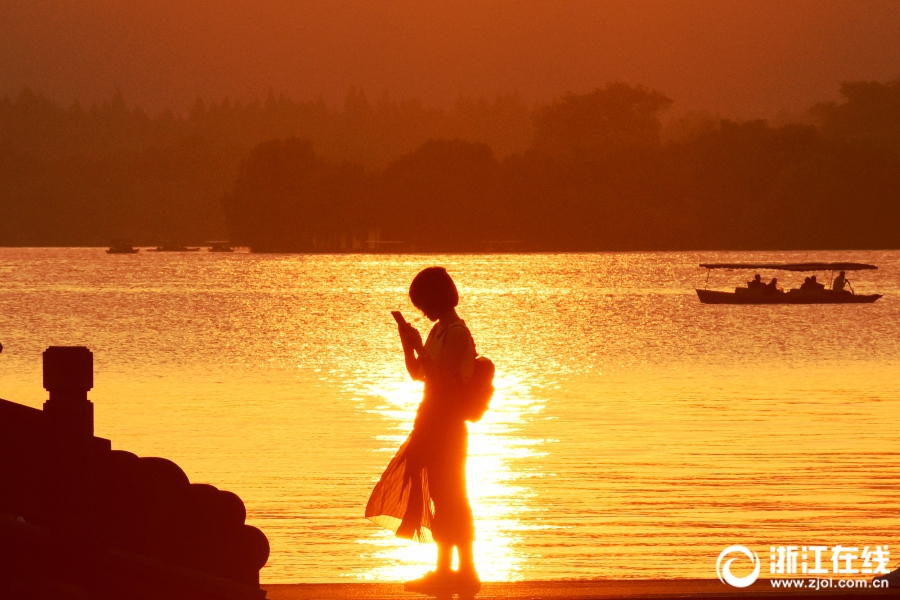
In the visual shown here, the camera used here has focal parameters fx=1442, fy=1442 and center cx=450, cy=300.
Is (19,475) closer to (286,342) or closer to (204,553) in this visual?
(204,553)

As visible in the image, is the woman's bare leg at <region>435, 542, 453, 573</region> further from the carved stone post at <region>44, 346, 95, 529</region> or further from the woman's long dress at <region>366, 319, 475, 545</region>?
the carved stone post at <region>44, 346, 95, 529</region>

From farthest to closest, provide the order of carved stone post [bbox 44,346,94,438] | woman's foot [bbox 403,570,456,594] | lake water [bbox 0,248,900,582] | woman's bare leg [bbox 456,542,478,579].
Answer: lake water [bbox 0,248,900,582] → woman's bare leg [bbox 456,542,478,579] → woman's foot [bbox 403,570,456,594] → carved stone post [bbox 44,346,94,438]

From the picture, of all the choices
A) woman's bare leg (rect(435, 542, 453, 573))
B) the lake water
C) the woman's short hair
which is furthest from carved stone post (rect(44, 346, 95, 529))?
the lake water

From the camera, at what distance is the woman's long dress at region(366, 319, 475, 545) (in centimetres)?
887

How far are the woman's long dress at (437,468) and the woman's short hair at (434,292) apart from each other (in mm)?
124

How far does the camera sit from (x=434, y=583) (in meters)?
8.80

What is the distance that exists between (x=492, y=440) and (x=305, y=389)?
52.1ft

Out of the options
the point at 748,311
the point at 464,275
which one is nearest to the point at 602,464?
the point at 748,311

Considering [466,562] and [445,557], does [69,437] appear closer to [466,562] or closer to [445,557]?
[445,557]

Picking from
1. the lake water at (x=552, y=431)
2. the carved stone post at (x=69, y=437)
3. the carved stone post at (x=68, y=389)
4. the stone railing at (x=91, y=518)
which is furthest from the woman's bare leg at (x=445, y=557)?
the lake water at (x=552, y=431)

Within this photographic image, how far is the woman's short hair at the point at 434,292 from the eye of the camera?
29.0ft

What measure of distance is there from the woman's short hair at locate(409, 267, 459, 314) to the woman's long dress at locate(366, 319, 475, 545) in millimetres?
124

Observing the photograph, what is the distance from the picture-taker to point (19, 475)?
8.35 meters

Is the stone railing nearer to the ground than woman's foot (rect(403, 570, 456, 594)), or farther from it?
farther from it
